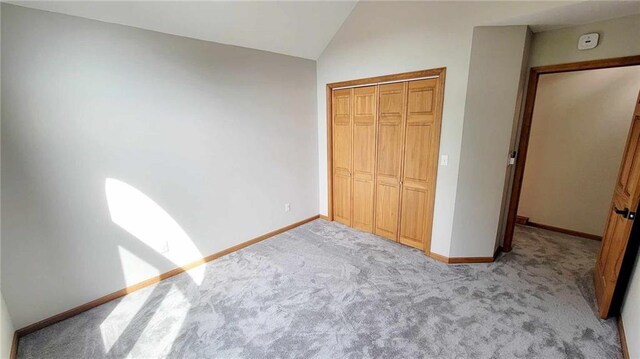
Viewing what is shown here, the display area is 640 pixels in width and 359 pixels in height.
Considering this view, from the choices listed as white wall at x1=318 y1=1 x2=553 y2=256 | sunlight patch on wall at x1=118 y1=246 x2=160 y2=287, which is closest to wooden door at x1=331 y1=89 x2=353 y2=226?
white wall at x1=318 y1=1 x2=553 y2=256

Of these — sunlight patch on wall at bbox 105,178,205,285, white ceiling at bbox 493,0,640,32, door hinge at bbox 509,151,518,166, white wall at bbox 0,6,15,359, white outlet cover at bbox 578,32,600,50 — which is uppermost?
white ceiling at bbox 493,0,640,32

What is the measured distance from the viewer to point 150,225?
243cm

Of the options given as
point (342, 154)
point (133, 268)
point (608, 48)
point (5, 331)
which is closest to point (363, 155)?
point (342, 154)

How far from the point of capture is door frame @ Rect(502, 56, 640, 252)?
2121 millimetres

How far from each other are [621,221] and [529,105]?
124 centimetres

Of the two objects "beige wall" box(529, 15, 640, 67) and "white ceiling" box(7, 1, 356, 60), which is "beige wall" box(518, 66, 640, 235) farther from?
"white ceiling" box(7, 1, 356, 60)

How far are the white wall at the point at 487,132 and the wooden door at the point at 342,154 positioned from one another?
145 cm

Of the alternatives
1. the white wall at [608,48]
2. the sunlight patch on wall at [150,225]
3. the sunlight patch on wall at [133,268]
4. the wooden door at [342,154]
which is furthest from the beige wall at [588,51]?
the sunlight patch on wall at [133,268]

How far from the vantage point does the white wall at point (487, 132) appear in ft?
7.47

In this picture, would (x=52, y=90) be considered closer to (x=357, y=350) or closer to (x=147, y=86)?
(x=147, y=86)

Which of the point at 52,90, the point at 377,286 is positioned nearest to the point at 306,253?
the point at 377,286

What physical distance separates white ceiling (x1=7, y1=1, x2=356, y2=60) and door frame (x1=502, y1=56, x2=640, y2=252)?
2086mm

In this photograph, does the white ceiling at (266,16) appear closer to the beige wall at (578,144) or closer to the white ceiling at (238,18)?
the white ceiling at (238,18)

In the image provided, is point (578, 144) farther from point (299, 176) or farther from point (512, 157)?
point (299, 176)
